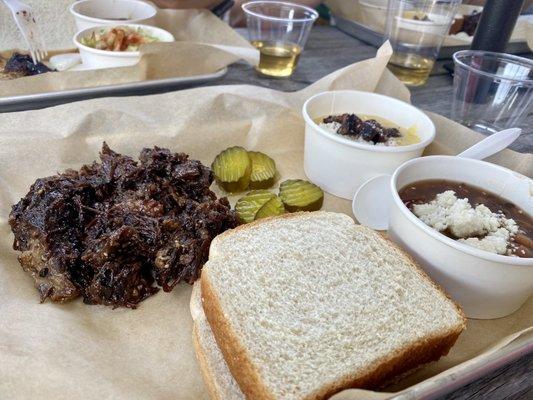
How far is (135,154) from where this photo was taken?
2.73 metres

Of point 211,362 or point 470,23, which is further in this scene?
point 470,23

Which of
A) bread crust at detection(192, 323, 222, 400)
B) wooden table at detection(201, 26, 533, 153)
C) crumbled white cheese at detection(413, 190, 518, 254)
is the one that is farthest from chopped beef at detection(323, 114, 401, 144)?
bread crust at detection(192, 323, 222, 400)

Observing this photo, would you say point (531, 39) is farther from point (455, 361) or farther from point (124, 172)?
point (124, 172)

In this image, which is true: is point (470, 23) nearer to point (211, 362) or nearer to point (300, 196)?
point (300, 196)

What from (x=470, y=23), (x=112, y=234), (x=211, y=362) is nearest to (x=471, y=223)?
(x=211, y=362)

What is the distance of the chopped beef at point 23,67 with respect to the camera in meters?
3.12

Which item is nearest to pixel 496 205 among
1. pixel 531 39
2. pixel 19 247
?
pixel 19 247

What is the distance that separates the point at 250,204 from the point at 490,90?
1763 mm

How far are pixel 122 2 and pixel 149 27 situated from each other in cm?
63

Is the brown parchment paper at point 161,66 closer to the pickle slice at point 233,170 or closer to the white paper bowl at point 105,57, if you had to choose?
the white paper bowl at point 105,57

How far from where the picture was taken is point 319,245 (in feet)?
6.33

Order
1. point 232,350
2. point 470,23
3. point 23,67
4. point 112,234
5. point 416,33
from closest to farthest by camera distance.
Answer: point 232,350
point 112,234
point 23,67
point 416,33
point 470,23

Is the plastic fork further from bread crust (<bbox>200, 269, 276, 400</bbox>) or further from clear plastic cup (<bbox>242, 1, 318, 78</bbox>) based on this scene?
bread crust (<bbox>200, 269, 276, 400</bbox>)

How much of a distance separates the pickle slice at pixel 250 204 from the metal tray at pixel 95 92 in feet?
3.91
